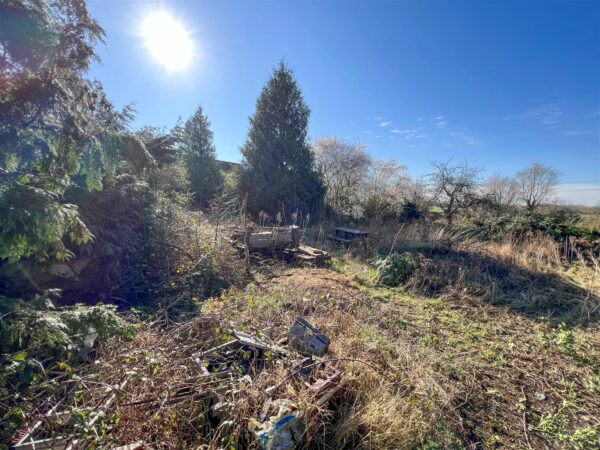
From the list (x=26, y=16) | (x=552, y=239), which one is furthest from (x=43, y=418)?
(x=552, y=239)

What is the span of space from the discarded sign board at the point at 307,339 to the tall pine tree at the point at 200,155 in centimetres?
1069

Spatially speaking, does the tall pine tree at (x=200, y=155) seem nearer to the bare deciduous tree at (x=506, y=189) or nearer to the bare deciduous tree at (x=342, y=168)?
the bare deciduous tree at (x=342, y=168)

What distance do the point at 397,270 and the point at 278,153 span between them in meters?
8.14

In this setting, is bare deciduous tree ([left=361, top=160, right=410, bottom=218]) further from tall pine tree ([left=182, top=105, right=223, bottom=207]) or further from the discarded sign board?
the discarded sign board

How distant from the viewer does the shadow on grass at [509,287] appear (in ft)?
14.2

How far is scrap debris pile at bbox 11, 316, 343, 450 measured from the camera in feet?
4.57

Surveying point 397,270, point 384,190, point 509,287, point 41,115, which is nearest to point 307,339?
point 41,115

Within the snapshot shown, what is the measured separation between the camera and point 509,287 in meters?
5.32

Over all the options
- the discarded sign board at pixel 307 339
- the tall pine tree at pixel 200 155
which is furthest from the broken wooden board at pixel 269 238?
the tall pine tree at pixel 200 155

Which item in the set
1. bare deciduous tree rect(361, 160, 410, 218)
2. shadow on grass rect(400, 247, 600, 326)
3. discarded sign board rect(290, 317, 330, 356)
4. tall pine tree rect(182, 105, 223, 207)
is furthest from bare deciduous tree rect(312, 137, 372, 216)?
discarded sign board rect(290, 317, 330, 356)

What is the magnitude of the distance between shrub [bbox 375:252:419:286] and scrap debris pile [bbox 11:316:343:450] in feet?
11.8

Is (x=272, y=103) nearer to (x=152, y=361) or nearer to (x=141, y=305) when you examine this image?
(x=141, y=305)

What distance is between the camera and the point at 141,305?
13.0 feet

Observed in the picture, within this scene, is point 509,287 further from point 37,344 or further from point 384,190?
point 384,190
